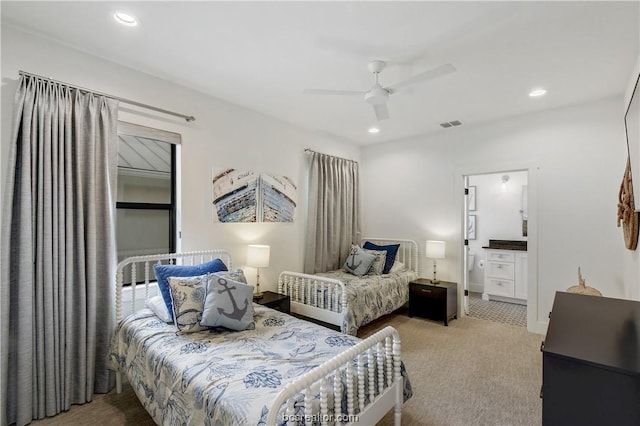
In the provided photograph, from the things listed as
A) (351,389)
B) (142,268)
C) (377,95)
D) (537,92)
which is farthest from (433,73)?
(142,268)

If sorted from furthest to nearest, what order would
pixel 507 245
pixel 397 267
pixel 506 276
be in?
1. pixel 507 245
2. pixel 506 276
3. pixel 397 267

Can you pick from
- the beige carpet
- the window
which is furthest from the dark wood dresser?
the window

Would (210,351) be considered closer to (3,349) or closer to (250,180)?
(3,349)

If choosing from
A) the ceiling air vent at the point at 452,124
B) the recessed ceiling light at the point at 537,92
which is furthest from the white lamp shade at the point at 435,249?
Answer: the recessed ceiling light at the point at 537,92

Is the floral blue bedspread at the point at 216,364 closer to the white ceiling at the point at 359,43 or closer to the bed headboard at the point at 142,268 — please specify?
the bed headboard at the point at 142,268

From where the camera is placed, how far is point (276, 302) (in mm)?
3158

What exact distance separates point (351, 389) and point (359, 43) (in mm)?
2184

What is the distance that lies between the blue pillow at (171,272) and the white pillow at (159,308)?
0.04 m

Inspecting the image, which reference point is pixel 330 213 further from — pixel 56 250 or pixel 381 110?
pixel 56 250

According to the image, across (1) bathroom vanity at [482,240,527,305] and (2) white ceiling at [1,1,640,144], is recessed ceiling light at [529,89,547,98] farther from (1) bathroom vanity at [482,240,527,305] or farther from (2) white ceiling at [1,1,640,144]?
(1) bathroom vanity at [482,240,527,305]

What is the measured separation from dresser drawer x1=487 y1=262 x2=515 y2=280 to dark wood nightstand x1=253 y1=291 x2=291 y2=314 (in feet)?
12.1

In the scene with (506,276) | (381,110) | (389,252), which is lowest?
(506,276)

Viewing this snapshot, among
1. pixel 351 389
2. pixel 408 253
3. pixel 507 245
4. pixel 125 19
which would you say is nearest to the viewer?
pixel 351 389

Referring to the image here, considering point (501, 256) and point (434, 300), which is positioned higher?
point (501, 256)
